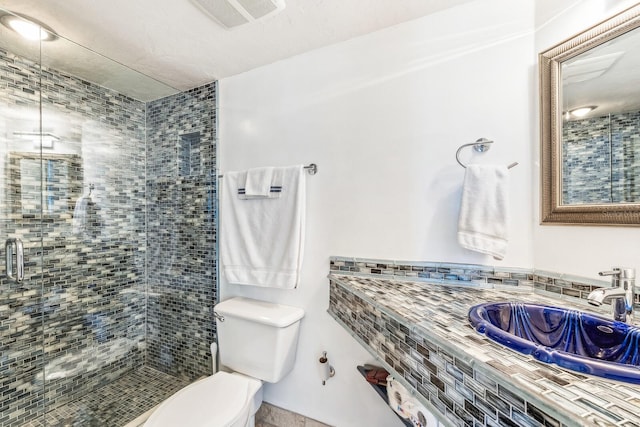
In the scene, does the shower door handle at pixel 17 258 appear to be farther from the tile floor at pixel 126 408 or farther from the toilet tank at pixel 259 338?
the toilet tank at pixel 259 338

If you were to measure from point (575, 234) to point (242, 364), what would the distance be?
1637 mm

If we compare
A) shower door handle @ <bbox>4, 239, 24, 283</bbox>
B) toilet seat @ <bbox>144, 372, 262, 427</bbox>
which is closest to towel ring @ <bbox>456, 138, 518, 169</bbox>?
toilet seat @ <bbox>144, 372, 262, 427</bbox>

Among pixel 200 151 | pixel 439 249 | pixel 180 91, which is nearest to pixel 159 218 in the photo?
pixel 200 151

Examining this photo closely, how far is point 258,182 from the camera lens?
1.57 meters

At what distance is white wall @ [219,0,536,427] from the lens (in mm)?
1162

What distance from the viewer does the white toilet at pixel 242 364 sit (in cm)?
119

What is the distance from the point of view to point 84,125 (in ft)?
5.48

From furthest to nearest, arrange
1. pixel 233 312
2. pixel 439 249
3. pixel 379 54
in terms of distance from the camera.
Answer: pixel 233 312 → pixel 379 54 → pixel 439 249

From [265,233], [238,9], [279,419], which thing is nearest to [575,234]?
[265,233]

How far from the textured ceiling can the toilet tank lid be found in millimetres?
1450

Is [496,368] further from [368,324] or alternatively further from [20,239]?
[20,239]

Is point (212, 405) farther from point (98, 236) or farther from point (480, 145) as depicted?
point (480, 145)

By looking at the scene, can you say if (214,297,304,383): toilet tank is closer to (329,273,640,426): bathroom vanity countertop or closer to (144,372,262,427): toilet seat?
(144,372,262,427): toilet seat

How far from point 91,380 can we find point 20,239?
942 millimetres
